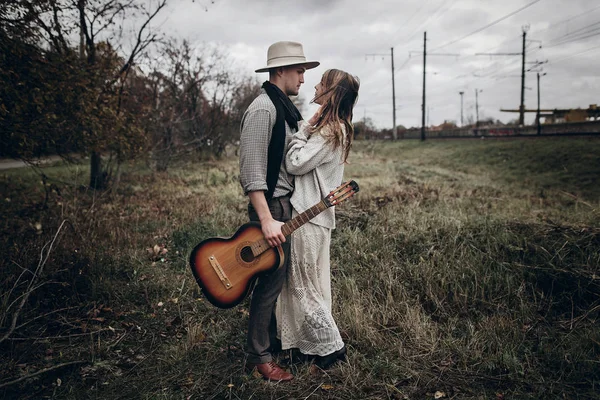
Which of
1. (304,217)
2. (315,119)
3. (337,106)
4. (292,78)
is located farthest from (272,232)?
(292,78)

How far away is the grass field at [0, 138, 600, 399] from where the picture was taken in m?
2.75

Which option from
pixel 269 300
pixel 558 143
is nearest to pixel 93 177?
pixel 269 300

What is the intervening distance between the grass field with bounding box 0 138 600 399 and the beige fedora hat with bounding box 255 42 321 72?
2.23 meters

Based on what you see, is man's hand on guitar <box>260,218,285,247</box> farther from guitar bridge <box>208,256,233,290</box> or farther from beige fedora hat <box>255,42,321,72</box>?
beige fedora hat <box>255,42,321,72</box>

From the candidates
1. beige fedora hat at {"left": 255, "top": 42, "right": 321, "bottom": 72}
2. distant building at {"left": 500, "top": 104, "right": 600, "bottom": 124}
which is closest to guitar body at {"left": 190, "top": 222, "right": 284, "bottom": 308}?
beige fedora hat at {"left": 255, "top": 42, "right": 321, "bottom": 72}

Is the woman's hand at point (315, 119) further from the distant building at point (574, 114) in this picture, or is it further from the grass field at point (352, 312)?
the distant building at point (574, 114)

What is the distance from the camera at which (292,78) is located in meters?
2.73

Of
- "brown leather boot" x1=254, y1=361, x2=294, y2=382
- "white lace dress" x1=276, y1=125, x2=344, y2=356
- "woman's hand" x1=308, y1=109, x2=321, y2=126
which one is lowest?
"brown leather boot" x1=254, y1=361, x2=294, y2=382

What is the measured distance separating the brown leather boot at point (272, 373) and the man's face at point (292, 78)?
6.53 ft

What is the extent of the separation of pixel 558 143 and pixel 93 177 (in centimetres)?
1875

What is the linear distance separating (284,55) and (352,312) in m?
2.33

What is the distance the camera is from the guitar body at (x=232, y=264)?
260 cm

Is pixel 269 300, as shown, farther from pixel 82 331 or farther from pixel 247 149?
pixel 82 331

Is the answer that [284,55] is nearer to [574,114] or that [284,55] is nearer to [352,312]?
[352,312]
